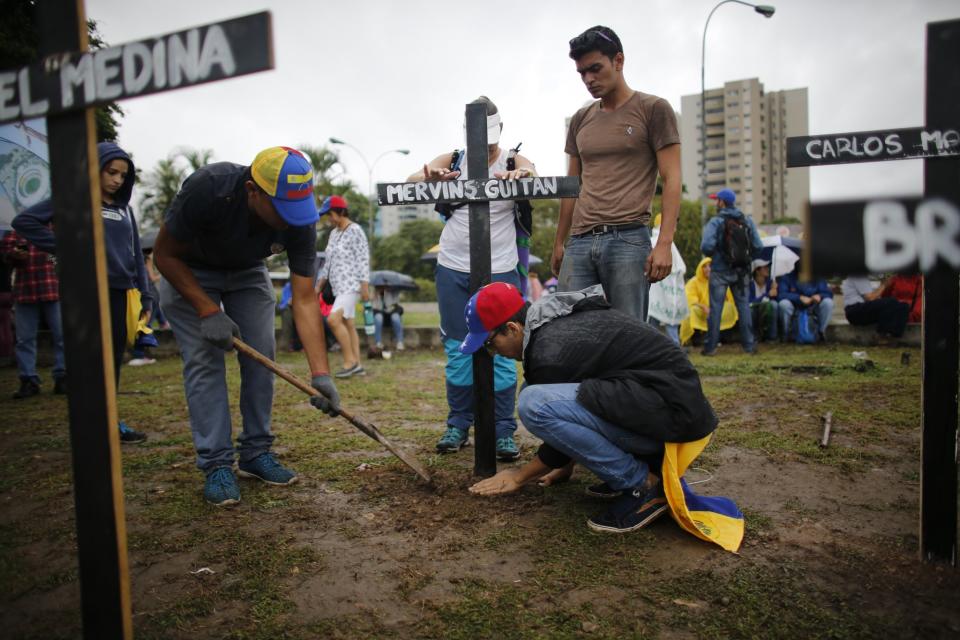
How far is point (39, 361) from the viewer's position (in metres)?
9.48

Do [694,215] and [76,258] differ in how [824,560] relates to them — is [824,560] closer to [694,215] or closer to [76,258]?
[76,258]

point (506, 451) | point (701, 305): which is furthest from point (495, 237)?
point (701, 305)

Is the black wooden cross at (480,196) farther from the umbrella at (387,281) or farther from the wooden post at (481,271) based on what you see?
the umbrella at (387,281)

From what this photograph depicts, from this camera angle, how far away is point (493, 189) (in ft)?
10.7

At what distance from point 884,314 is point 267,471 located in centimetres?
863

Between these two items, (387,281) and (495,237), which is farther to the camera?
(387,281)

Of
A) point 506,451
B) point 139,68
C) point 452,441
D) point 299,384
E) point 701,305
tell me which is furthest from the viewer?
point 701,305

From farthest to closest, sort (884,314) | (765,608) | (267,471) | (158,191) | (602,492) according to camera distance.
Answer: (158,191), (884,314), (267,471), (602,492), (765,608)

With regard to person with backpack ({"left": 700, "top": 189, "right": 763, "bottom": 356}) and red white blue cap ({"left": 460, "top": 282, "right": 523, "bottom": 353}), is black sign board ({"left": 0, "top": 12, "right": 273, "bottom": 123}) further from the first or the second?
person with backpack ({"left": 700, "top": 189, "right": 763, "bottom": 356})

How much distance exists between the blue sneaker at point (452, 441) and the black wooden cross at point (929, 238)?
2.42 m

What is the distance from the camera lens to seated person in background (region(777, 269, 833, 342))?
9328 mm

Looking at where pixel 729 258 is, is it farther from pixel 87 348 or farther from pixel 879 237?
pixel 87 348

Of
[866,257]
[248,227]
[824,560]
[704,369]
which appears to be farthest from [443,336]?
[704,369]

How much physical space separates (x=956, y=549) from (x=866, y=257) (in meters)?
1.32
